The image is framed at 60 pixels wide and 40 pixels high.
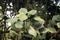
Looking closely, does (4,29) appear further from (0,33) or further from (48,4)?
(48,4)

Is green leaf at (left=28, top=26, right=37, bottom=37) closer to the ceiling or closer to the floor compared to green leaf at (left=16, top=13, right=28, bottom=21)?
closer to the floor

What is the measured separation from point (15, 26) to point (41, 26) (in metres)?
0.18

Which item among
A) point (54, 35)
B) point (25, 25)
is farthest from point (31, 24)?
point (54, 35)

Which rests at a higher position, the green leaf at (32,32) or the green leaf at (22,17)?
the green leaf at (22,17)

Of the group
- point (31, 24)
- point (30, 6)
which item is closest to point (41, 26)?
point (31, 24)

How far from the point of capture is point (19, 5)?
1629mm

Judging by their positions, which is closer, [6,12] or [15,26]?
[15,26]

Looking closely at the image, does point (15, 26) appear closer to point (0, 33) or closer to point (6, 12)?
point (0, 33)

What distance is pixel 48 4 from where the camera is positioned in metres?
1.61

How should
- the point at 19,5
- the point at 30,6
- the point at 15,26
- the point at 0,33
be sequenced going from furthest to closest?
the point at 19,5 < the point at 30,6 < the point at 0,33 < the point at 15,26

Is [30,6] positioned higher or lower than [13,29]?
higher

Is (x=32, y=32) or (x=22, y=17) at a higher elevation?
(x=22, y=17)

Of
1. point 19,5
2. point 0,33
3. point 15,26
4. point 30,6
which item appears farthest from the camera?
point 19,5

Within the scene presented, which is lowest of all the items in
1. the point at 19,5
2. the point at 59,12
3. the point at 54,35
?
the point at 54,35
